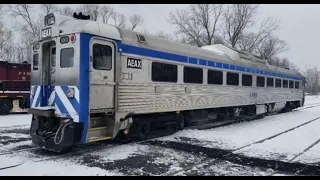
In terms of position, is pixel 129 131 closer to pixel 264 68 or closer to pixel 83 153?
pixel 83 153

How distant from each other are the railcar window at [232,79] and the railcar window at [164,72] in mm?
4164

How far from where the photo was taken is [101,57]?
804 centimetres

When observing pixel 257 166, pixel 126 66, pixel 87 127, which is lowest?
pixel 257 166

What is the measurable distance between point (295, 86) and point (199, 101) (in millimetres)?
15496

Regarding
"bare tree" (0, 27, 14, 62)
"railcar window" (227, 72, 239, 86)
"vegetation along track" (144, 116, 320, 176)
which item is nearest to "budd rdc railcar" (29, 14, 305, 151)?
"vegetation along track" (144, 116, 320, 176)

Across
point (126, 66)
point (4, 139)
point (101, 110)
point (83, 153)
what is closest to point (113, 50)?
point (126, 66)

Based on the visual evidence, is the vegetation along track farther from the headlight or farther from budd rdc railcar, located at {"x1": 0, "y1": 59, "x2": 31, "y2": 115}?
budd rdc railcar, located at {"x1": 0, "y1": 59, "x2": 31, "y2": 115}

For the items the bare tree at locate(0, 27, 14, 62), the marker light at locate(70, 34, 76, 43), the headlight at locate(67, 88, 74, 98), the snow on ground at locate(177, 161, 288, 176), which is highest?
the bare tree at locate(0, 27, 14, 62)

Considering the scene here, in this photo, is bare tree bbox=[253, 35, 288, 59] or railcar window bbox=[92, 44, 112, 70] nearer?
railcar window bbox=[92, 44, 112, 70]

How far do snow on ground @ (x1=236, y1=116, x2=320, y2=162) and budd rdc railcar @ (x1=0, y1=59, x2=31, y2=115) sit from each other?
14473 millimetres

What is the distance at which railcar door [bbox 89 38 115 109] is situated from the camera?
7758 millimetres

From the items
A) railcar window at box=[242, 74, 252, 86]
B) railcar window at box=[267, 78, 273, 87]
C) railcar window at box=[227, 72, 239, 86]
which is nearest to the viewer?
railcar window at box=[227, 72, 239, 86]

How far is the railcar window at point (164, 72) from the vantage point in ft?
31.9

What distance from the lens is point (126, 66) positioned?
8648 mm
